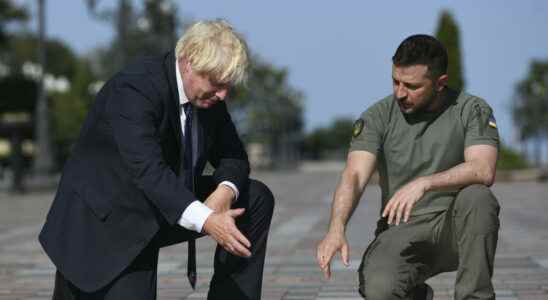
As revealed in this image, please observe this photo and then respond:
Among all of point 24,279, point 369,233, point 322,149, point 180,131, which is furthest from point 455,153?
point 322,149

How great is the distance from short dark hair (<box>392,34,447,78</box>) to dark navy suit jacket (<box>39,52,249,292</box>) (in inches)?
32.8

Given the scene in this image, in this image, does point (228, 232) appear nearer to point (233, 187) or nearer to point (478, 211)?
point (233, 187)

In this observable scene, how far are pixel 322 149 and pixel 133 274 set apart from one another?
314 feet

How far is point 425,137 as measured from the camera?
443 cm

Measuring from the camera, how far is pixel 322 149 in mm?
99750

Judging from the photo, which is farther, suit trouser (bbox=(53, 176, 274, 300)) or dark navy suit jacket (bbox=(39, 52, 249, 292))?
suit trouser (bbox=(53, 176, 274, 300))

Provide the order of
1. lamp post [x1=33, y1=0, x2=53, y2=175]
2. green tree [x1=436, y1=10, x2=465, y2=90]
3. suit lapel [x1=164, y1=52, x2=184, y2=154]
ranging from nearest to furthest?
suit lapel [x1=164, y1=52, x2=184, y2=154] → lamp post [x1=33, y1=0, x2=53, y2=175] → green tree [x1=436, y1=10, x2=465, y2=90]

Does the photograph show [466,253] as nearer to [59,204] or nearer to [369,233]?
[59,204]

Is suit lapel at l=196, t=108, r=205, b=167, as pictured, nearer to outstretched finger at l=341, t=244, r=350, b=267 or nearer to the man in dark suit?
the man in dark suit

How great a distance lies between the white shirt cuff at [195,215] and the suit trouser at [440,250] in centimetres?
91

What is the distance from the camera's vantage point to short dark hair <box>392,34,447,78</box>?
13.9 feet

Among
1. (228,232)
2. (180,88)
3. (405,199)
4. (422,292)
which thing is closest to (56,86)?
(422,292)

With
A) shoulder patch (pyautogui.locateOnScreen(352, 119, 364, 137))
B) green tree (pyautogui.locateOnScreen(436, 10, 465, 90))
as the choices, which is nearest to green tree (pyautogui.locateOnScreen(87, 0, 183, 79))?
green tree (pyautogui.locateOnScreen(436, 10, 465, 90))

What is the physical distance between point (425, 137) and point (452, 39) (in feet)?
128
